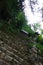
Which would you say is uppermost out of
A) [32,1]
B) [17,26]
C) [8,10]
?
[32,1]

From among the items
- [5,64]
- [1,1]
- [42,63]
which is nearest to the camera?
[5,64]

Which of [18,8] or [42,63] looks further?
[18,8]

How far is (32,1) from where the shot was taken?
998cm

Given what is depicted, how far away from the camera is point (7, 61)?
136 inches

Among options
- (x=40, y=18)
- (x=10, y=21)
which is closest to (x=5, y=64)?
(x=10, y=21)

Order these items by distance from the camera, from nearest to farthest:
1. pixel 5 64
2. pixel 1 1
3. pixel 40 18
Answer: pixel 5 64 < pixel 1 1 < pixel 40 18

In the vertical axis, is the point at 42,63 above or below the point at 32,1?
below

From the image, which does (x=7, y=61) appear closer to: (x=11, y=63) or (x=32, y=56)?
(x=11, y=63)

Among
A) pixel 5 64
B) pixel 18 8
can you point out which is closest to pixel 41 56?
pixel 5 64

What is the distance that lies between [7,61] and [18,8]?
5.04 meters

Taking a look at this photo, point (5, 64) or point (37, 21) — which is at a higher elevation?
point (37, 21)

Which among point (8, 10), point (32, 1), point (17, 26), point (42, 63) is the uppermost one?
point (32, 1)

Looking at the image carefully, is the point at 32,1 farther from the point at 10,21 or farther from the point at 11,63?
the point at 11,63

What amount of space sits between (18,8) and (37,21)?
15.2 ft
